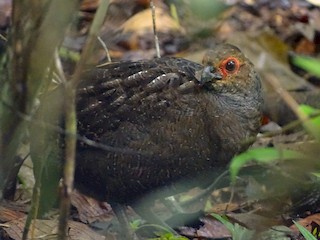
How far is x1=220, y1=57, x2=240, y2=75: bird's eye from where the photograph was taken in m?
5.14

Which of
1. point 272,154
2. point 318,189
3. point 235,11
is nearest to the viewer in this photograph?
point 272,154

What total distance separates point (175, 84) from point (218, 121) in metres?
0.31

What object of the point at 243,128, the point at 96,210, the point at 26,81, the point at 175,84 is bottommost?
the point at 96,210

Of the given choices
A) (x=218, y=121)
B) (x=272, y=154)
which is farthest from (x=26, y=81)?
(x=218, y=121)

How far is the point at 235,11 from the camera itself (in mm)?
9422

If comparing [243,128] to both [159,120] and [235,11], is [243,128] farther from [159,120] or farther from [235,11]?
[235,11]

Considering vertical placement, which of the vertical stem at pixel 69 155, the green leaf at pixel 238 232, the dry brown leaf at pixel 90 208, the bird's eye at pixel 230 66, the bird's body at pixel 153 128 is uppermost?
the vertical stem at pixel 69 155

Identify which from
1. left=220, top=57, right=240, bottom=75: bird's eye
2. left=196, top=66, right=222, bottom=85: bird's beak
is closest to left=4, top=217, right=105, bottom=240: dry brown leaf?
left=196, top=66, right=222, bottom=85: bird's beak

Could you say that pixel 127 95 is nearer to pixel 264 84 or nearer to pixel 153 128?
pixel 153 128

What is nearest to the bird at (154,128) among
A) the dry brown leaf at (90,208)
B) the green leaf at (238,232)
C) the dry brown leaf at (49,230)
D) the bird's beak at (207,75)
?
the bird's beak at (207,75)

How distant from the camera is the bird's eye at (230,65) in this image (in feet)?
16.9

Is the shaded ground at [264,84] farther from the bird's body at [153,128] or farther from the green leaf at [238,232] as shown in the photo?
the bird's body at [153,128]

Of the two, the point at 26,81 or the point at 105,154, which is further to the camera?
the point at 105,154

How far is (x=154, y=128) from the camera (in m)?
4.79
